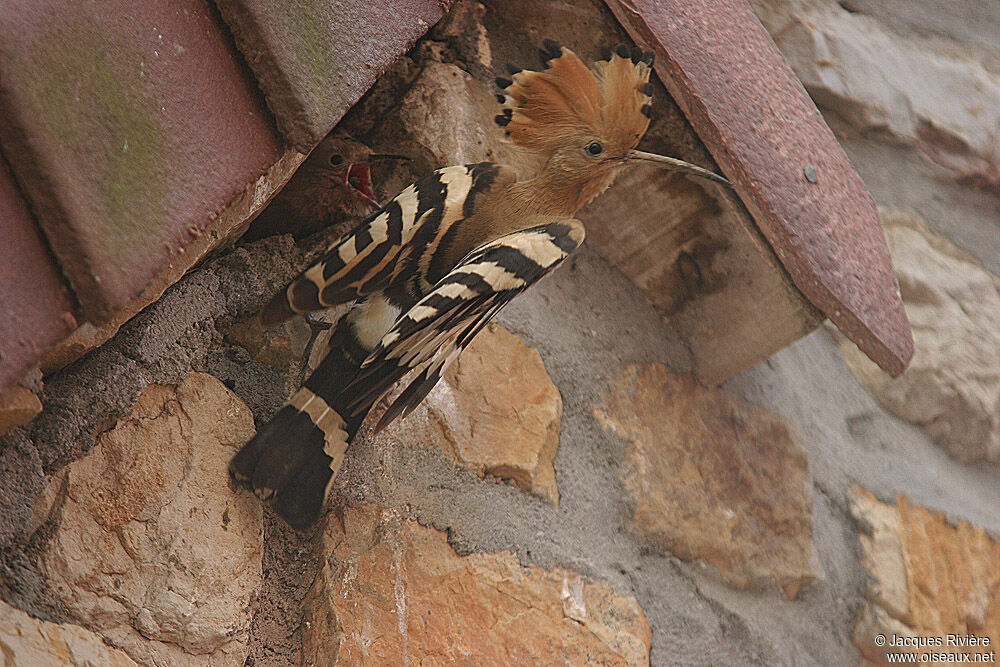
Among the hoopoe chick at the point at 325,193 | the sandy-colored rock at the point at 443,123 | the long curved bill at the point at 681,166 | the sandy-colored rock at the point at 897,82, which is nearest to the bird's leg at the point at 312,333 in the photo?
the hoopoe chick at the point at 325,193

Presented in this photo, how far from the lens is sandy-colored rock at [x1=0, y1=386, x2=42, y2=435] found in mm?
998

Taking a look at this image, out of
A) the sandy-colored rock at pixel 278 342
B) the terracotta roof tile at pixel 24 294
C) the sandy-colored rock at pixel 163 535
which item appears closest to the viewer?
the terracotta roof tile at pixel 24 294

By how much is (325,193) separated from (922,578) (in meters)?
1.36

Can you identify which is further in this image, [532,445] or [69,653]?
[532,445]

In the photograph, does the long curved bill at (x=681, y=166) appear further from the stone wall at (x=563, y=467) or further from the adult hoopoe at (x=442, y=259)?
the stone wall at (x=563, y=467)

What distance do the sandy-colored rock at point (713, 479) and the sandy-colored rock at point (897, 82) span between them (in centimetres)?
77

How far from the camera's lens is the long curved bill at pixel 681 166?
57.6 inches

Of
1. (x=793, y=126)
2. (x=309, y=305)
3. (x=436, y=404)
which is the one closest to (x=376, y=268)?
(x=309, y=305)

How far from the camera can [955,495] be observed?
6.90 feet

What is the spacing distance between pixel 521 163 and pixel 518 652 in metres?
0.78

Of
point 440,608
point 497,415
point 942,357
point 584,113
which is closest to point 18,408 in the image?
point 440,608

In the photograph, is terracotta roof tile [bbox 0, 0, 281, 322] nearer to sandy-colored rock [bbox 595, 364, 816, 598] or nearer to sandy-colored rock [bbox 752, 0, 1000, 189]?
sandy-colored rock [bbox 595, 364, 816, 598]

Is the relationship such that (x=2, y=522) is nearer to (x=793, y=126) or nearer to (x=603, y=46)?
(x=603, y=46)

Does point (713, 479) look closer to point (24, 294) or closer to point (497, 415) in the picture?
point (497, 415)
